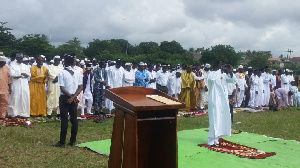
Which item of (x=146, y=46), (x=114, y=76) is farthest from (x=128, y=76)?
(x=146, y=46)

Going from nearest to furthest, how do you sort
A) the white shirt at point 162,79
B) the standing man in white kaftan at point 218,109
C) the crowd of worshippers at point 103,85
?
the standing man in white kaftan at point 218,109, the crowd of worshippers at point 103,85, the white shirt at point 162,79

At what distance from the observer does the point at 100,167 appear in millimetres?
5391

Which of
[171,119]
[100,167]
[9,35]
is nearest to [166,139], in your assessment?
[171,119]

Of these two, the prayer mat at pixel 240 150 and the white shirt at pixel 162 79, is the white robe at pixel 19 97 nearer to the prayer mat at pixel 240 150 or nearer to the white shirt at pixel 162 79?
the prayer mat at pixel 240 150

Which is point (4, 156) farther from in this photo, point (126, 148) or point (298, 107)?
point (298, 107)

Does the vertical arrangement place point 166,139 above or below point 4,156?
above

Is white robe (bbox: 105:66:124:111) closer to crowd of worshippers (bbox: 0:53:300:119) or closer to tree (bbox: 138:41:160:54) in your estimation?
crowd of worshippers (bbox: 0:53:300:119)

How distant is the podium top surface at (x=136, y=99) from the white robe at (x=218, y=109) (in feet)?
11.0

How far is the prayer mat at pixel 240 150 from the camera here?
262 inches

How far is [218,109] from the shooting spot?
729 centimetres

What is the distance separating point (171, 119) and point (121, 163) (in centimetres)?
72

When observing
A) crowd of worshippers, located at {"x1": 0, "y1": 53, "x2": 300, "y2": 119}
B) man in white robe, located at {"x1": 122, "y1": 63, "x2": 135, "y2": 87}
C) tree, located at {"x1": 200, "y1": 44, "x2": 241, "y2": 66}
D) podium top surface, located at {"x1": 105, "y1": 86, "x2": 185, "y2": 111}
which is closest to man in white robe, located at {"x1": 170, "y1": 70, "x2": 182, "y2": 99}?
crowd of worshippers, located at {"x1": 0, "y1": 53, "x2": 300, "y2": 119}

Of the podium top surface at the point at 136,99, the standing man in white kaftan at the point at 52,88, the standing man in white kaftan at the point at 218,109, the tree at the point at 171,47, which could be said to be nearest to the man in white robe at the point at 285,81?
the standing man in white kaftan at the point at 218,109

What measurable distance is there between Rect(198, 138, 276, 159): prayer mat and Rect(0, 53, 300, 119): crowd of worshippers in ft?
3.91
